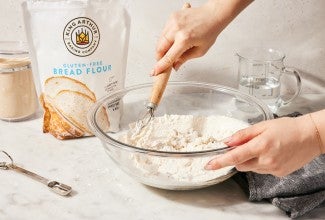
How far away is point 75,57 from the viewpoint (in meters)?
0.86

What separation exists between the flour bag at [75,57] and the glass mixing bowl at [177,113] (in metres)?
0.04

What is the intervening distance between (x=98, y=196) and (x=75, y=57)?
265mm

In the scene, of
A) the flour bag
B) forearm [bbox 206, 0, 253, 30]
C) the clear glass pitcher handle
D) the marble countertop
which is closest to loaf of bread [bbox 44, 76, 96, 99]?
the flour bag

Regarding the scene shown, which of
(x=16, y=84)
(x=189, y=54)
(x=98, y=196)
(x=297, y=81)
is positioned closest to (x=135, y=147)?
(x=98, y=196)

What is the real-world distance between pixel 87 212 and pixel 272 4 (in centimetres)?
62

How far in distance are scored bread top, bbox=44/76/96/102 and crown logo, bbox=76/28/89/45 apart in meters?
0.07

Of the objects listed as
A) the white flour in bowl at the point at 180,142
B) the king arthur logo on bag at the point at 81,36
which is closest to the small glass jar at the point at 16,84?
the king arthur logo on bag at the point at 81,36

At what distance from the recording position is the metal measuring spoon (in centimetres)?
75

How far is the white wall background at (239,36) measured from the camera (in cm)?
101

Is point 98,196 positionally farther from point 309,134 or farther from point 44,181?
point 309,134

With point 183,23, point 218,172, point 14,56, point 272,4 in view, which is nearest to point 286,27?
point 272,4

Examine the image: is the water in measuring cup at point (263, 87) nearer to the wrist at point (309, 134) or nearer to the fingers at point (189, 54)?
the fingers at point (189, 54)

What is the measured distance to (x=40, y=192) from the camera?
0.75m

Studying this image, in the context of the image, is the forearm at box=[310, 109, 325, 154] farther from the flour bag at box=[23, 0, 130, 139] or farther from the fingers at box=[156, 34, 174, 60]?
the flour bag at box=[23, 0, 130, 139]
